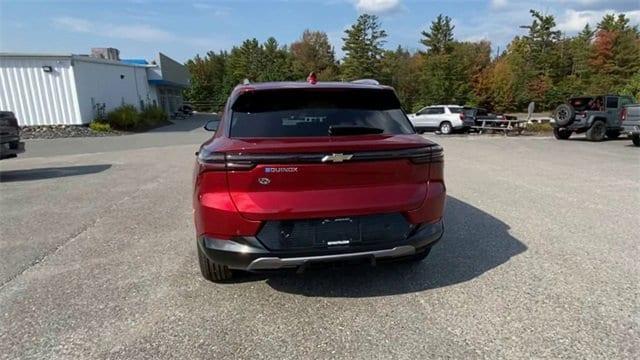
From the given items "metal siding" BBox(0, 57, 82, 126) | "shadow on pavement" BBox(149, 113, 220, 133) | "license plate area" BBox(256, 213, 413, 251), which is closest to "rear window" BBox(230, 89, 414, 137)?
"license plate area" BBox(256, 213, 413, 251)

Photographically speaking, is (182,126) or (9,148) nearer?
(9,148)

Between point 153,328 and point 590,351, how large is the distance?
9.59ft

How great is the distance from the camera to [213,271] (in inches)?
138

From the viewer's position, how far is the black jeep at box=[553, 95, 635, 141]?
16.7 metres

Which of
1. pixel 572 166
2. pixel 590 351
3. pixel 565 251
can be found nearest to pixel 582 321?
pixel 590 351

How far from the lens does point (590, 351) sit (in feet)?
8.48

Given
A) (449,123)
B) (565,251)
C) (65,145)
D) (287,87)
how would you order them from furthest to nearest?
1. (449,123)
2. (65,145)
3. (565,251)
4. (287,87)

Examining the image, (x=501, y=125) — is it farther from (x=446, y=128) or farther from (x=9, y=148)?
(x=9, y=148)

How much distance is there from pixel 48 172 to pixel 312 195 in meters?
9.78

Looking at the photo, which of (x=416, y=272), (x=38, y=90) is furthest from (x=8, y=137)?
(x=38, y=90)

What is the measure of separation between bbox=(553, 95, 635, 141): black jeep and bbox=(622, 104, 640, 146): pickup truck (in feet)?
6.67

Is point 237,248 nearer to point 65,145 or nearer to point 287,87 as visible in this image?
point 287,87

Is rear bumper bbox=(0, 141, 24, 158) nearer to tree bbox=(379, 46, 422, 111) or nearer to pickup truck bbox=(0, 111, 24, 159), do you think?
pickup truck bbox=(0, 111, 24, 159)

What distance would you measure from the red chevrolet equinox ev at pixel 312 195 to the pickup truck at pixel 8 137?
333 inches
